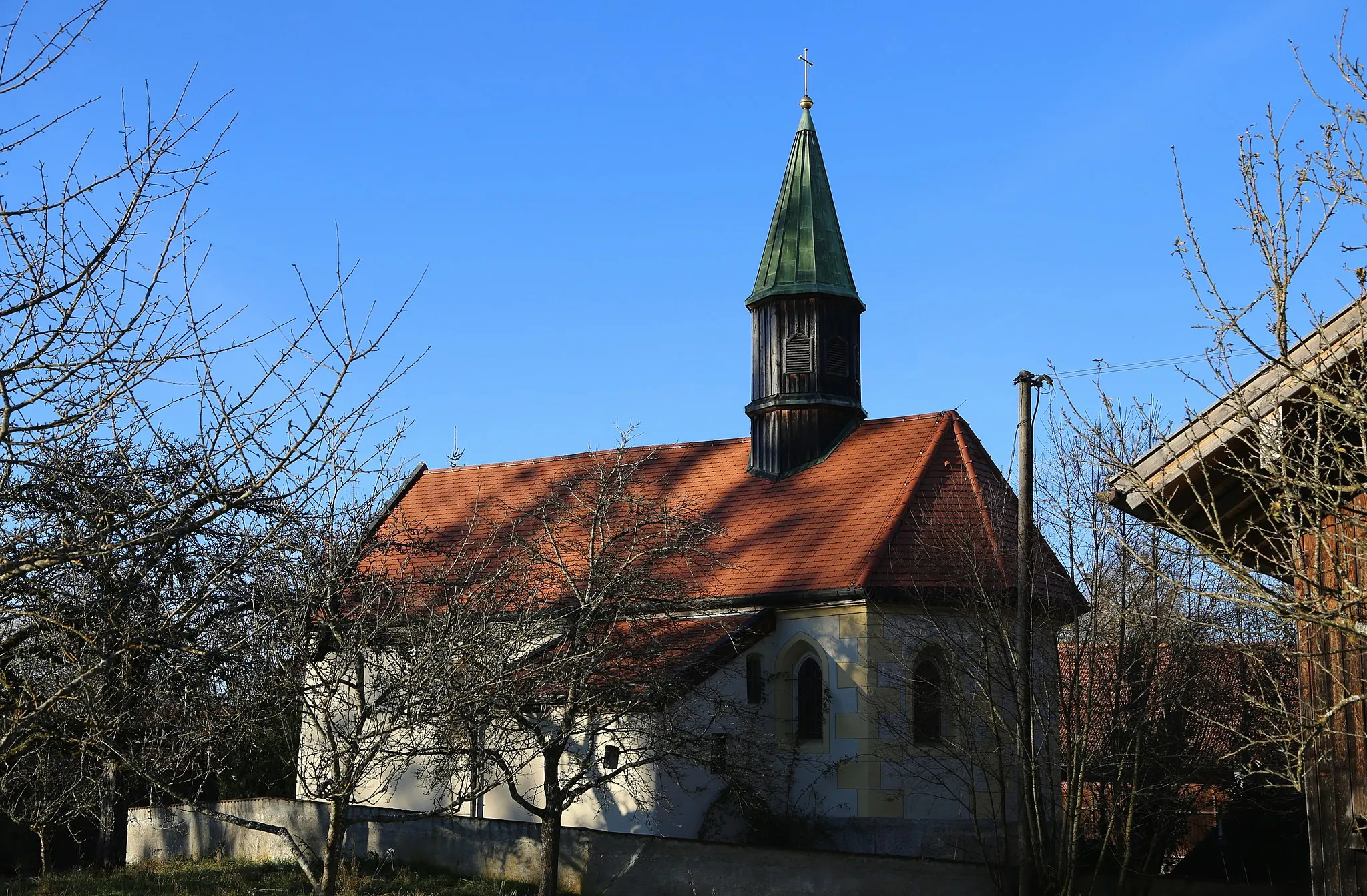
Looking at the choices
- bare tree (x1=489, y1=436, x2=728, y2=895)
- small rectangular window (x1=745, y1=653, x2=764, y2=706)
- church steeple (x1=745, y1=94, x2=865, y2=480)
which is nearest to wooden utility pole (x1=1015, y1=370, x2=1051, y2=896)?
bare tree (x1=489, y1=436, x2=728, y2=895)

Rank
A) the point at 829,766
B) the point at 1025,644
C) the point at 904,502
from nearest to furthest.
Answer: the point at 1025,644 < the point at 829,766 < the point at 904,502

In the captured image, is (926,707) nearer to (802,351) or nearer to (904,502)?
(904,502)

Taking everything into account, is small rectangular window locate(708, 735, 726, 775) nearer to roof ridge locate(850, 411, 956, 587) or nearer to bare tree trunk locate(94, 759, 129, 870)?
roof ridge locate(850, 411, 956, 587)

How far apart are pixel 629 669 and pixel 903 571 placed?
569 cm

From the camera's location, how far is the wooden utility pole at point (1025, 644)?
1534 cm

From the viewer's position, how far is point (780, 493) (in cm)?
2470

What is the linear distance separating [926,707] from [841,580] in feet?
7.75

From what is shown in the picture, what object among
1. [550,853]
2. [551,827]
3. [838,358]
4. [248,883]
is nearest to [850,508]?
[838,358]

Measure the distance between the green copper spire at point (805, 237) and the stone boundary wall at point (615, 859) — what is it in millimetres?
11857

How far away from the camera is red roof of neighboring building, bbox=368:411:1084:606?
69.7 feet

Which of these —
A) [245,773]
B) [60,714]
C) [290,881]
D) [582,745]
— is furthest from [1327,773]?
[245,773]

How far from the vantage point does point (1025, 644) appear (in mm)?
15445

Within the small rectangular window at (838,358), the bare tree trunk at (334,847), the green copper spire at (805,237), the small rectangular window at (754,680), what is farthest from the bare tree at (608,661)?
the green copper spire at (805,237)

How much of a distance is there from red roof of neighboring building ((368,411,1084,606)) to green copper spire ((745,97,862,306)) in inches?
114
